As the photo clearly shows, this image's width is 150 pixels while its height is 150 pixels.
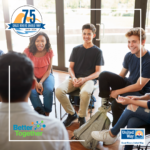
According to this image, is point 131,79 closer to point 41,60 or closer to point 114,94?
point 114,94

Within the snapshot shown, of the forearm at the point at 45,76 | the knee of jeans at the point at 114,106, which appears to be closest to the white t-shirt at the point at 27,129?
the knee of jeans at the point at 114,106

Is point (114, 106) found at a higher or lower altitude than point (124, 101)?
lower

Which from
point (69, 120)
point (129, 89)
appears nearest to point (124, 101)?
point (129, 89)

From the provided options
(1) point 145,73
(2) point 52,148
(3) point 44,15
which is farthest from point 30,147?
(3) point 44,15

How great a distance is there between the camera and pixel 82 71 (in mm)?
2402

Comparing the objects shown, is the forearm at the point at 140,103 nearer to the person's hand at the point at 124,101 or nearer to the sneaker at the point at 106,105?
the person's hand at the point at 124,101

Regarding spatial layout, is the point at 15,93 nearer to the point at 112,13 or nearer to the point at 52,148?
the point at 52,148

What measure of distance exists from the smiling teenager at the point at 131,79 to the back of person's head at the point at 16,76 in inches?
51.4

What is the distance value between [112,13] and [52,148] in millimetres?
3314

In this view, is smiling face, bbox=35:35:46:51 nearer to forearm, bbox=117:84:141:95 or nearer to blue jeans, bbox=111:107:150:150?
forearm, bbox=117:84:141:95

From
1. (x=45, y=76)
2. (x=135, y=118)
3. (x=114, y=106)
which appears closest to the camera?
(x=135, y=118)

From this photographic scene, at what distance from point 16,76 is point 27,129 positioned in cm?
22

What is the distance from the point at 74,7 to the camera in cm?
397

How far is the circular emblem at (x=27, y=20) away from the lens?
3.96m
